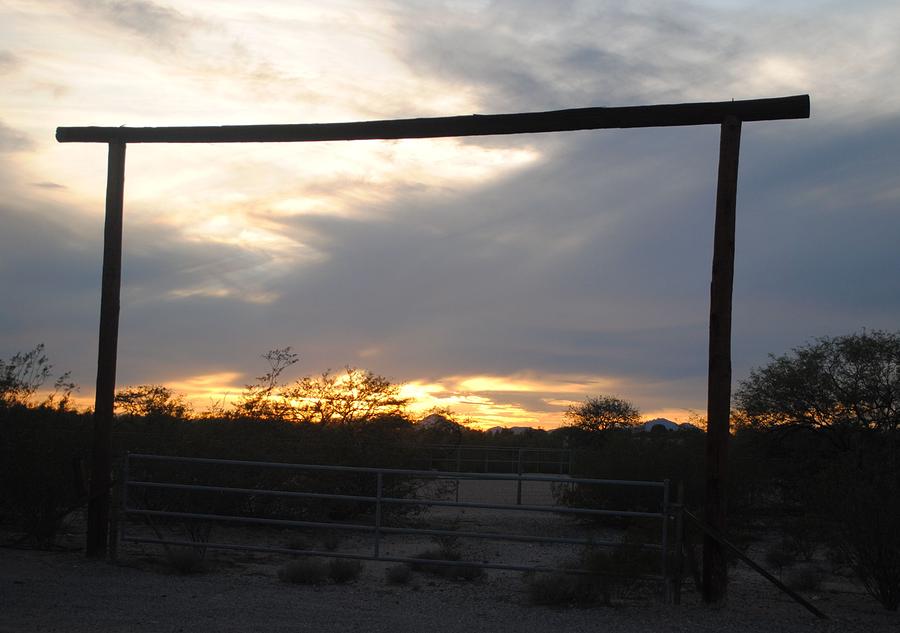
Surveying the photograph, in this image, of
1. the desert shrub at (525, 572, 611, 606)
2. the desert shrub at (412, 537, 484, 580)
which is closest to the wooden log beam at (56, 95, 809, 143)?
the desert shrub at (525, 572, 611, 606)

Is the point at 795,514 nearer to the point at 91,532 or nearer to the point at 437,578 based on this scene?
the point at 437,578

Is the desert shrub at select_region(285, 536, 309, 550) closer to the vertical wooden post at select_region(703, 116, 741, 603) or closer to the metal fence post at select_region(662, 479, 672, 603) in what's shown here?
the metal fence post at select_region(662, 479, 672, 603)

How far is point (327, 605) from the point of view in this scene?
1041 cm

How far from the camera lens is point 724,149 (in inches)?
429

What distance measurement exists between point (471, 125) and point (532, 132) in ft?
2.65

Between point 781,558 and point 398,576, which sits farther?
point 781,558

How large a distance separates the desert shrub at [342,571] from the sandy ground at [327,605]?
0.12 metres

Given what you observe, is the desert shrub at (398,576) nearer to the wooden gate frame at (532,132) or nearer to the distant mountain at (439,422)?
the wooden gate frame at (532,132)

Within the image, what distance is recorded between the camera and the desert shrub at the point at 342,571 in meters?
12.0

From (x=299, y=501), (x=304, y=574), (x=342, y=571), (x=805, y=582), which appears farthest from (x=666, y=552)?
(x=299, y=501)

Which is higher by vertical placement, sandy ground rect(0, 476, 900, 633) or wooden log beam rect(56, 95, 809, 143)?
wooden log beam rect(56, 95, 809, 143)

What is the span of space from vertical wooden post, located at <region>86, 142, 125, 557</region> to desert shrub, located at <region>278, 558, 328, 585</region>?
2914mm

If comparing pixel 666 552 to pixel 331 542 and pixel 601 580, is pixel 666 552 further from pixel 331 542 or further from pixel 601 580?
pixel 331 542

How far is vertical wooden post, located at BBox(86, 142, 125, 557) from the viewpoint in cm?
1298
